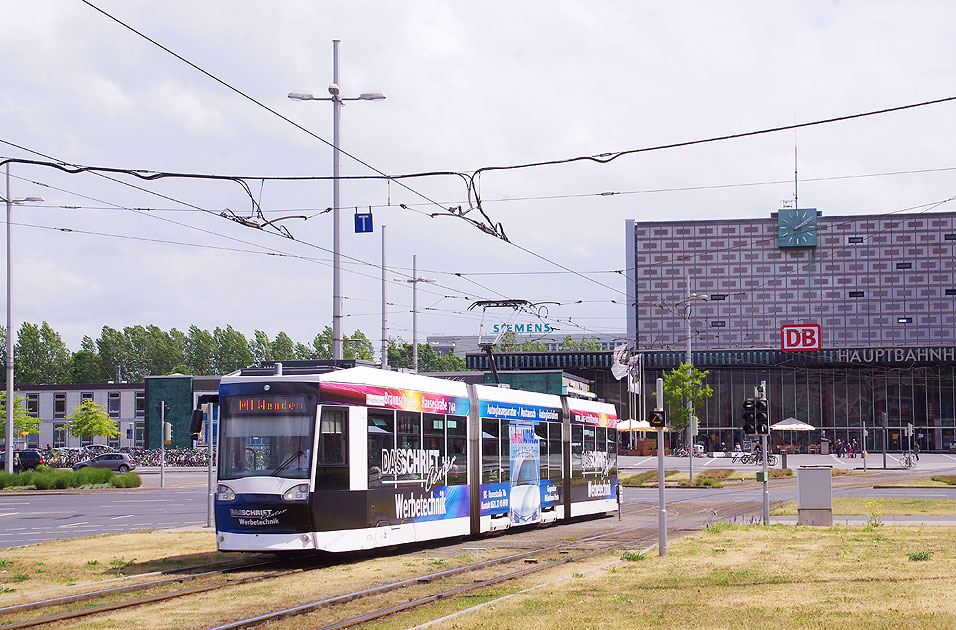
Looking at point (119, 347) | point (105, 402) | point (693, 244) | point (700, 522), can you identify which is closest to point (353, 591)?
point (700, 522)

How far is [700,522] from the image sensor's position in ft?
89.5

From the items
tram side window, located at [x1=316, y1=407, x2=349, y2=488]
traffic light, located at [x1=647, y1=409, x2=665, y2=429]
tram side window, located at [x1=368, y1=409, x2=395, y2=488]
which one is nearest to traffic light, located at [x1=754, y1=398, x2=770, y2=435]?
traffic light, located at [x1=647, y1=409, x2=665, y2=429]

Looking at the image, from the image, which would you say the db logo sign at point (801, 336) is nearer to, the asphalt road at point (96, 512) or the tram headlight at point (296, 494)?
the asphalt road at point (96, 512)

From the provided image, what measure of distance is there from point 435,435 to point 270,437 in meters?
4.01

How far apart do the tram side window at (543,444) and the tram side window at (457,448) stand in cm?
388

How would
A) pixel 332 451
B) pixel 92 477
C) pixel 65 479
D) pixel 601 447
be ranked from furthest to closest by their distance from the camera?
pixel 92 477
pixel 65 479
pixel 601 447
pixel 332 451

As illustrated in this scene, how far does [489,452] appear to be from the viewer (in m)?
22.8

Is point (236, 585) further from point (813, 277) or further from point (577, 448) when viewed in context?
point (813, 277)

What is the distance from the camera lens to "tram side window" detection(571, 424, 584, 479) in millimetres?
27730

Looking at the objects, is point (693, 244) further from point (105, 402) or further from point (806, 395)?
point (105, 402)

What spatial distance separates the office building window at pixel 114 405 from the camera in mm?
97875

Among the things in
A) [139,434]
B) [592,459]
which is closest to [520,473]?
[592,459]

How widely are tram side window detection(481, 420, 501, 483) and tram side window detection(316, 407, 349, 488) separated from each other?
5.15 m

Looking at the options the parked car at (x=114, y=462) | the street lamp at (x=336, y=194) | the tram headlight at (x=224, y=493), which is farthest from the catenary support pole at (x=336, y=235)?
the parked car at (x=114, y=462)
